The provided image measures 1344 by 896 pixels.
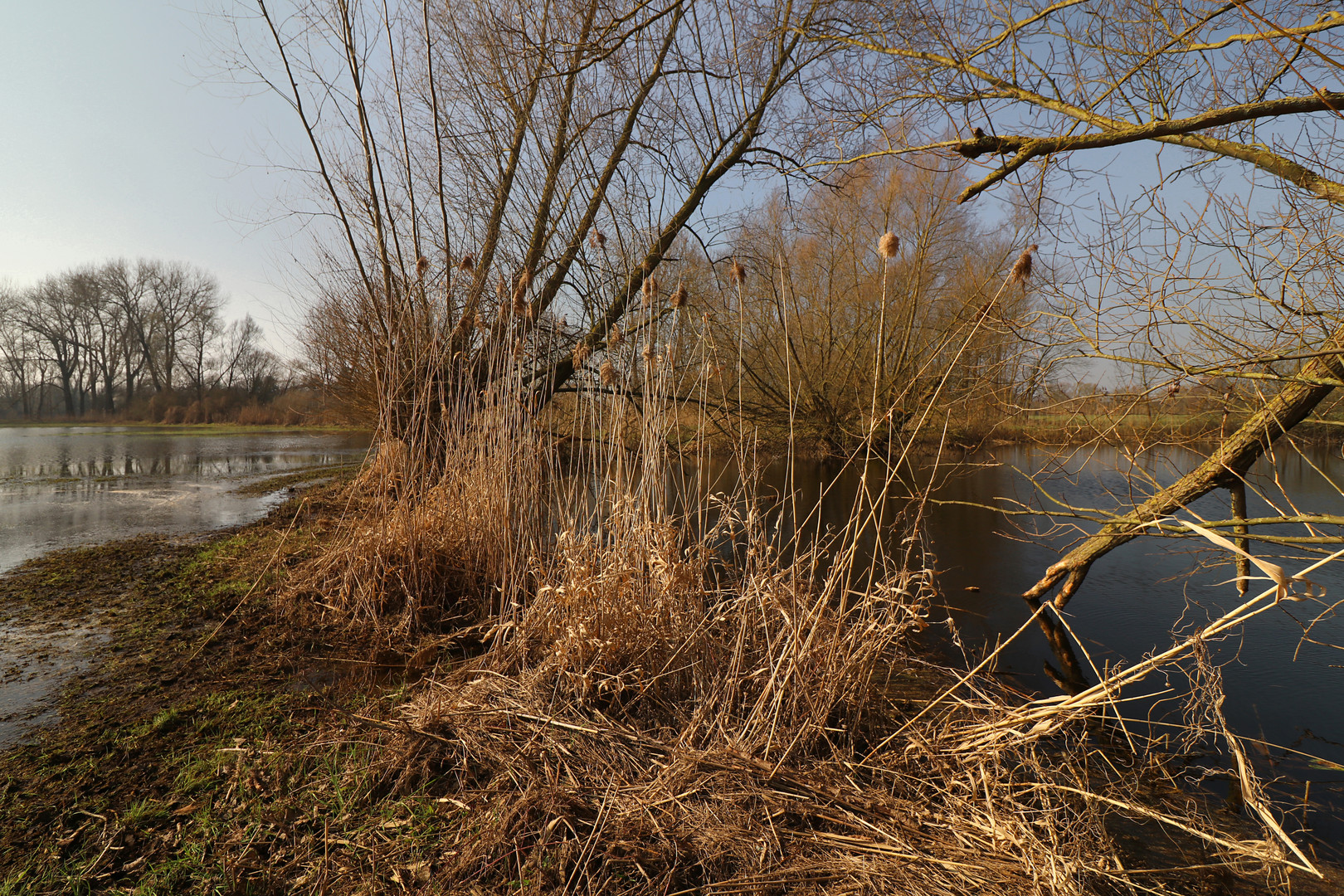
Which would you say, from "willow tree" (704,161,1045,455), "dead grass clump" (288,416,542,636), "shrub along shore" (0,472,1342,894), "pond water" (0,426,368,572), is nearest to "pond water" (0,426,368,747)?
"pond water" (0,426,368,572)

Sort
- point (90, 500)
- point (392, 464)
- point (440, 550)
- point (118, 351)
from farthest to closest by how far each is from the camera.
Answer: point (118, 351), point (90, 500), point (392, 464), point (440, 550)

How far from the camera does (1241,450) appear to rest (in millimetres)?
3305

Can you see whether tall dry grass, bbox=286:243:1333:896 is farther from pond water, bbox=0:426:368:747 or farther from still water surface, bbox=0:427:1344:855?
pond water, bbox=0:426:368:747

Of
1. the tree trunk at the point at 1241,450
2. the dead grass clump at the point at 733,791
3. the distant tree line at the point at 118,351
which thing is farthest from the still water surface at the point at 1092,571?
the distant tree line at the point at 118,351

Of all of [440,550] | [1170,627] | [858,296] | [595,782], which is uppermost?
[858,296]

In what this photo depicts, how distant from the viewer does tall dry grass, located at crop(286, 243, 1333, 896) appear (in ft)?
5.43

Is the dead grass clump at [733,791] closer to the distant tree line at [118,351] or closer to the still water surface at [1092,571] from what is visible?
the still water surface at [1092,571]

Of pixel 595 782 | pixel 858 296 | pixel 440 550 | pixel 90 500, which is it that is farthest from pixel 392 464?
pixel 858 296

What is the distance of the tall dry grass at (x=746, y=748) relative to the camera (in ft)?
5.43

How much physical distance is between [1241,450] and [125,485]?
491 inches

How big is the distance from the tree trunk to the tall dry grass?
1235 millimetres

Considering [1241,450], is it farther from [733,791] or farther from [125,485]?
[125,485]

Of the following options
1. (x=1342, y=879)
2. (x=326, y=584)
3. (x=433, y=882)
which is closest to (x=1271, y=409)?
(x=1342, y=879)

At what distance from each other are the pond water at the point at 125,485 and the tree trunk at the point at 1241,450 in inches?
298
